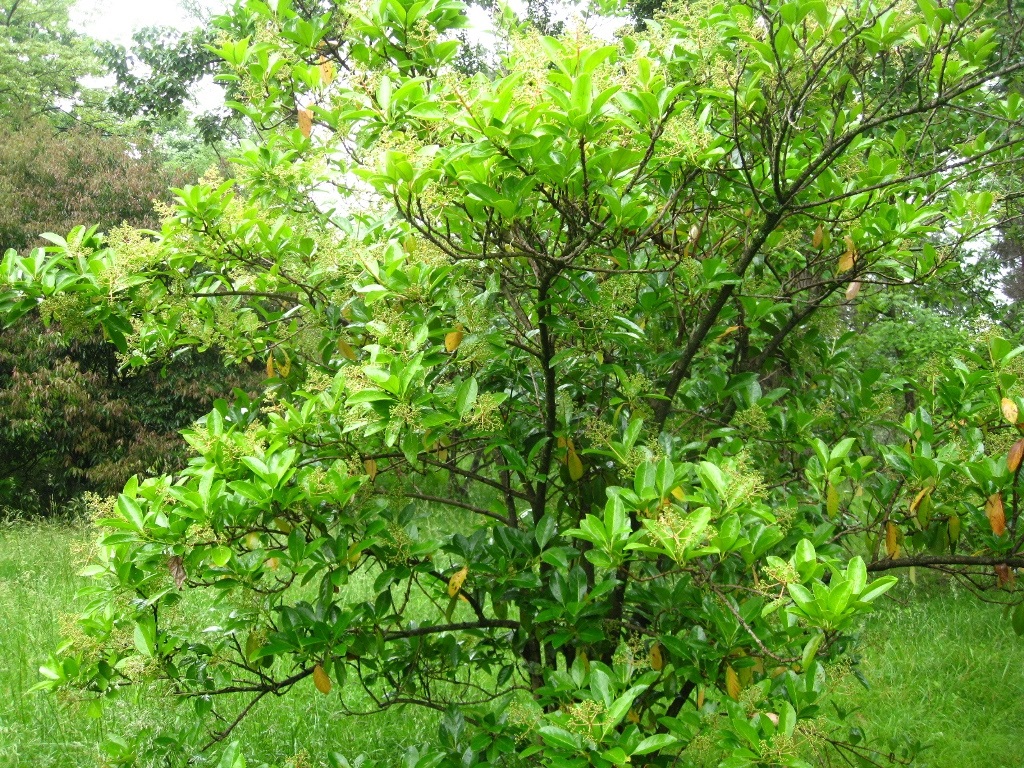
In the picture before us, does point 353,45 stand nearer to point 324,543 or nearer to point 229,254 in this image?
point 229,254

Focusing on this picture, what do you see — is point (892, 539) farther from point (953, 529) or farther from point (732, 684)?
point (732, 684)

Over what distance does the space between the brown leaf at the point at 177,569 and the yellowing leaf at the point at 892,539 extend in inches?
54.5

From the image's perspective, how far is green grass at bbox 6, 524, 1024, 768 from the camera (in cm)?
308

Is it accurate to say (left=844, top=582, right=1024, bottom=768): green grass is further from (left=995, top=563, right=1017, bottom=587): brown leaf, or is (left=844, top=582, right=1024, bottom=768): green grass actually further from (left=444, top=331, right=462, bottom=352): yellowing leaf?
(left=444, top=331, right=462, bottom=352): yellowing leaf

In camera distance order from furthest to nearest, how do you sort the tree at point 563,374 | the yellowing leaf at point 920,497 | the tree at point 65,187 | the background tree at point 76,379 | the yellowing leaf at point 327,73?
the tree at point 65,187, the background tree at point 76,379, the yellowing leaf at point 327,73, the yellowing leaf at point 920,497, the tree at point 563,374

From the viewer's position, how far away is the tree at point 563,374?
1420mm

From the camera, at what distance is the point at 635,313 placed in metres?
2.03

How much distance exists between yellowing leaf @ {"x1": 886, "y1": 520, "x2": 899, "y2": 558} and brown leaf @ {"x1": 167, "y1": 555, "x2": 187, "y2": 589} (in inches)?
54.5

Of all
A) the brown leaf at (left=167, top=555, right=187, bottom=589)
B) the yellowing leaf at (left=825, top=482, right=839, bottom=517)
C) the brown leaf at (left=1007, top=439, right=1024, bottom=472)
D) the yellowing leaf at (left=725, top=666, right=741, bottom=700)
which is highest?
the brown leaf at (left=1007, top=439, right=1024, bottom=472)

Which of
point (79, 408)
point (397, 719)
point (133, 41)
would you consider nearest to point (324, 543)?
point (397, 719)

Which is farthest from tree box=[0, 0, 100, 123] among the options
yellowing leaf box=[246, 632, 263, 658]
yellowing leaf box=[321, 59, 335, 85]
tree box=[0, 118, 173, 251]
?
yellowing leaf box=[246, 632, 263, 658]

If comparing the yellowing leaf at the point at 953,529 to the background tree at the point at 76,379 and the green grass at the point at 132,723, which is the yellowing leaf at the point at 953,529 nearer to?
the green grass at the point at 132,723

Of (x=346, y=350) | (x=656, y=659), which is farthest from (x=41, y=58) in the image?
(x=656, y=659)

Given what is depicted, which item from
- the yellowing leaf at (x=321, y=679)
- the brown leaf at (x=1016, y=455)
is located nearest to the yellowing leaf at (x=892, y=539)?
the brown leaf at (x=1016, y=455)
